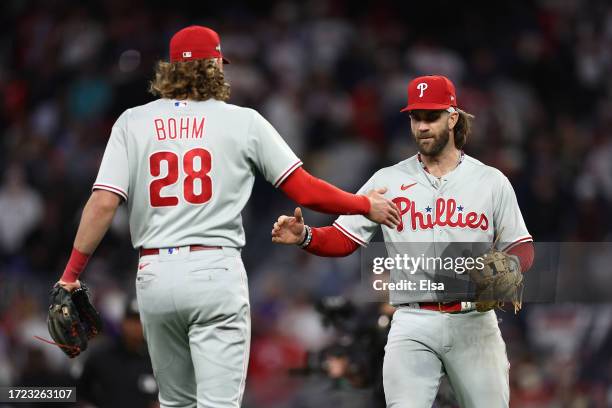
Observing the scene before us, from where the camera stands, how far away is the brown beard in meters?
4.71

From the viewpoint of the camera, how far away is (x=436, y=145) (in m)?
4.72

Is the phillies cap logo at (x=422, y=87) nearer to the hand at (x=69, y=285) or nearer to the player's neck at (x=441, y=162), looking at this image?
the player's neck at (x=441, y=162)

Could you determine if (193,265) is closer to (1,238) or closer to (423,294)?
(423,294)

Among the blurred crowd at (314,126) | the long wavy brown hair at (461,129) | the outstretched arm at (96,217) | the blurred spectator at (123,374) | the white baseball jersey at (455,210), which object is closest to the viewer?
the outstretched arm at (96,217)

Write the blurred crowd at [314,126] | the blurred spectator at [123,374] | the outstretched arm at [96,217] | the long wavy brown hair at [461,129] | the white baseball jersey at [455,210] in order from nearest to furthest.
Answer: the outstretched arm at [96,217], the white baseball jersey at [455,210], the long wavy brown hair at [461,129], the blurred spectator at [123,374], the blurred crowd at [314,126]

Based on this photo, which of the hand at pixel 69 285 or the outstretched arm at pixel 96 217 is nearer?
the outstretched arm at pixel 96 217

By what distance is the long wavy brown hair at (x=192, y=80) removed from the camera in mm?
4059

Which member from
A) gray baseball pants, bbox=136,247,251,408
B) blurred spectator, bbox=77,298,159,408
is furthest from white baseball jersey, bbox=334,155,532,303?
blurred spectator, bbox=77,298,159,408

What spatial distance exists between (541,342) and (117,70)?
4.63 m

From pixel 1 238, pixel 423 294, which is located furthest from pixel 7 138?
pixel 423 294

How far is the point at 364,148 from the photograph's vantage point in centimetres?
888

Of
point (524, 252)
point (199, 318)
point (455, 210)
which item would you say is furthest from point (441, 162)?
point (199, 318)

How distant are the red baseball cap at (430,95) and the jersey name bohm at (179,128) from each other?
43.4 inches

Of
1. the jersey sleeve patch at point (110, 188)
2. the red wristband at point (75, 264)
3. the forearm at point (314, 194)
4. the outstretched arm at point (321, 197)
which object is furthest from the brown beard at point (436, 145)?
the red wristband at point (75, 264)
